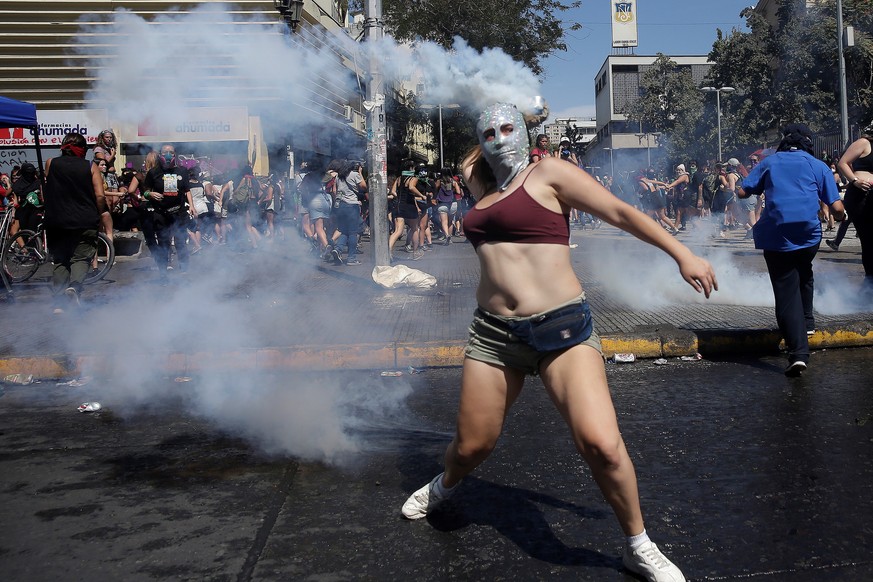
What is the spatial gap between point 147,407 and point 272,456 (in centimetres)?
158

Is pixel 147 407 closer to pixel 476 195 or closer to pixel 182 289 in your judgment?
pixel 476 195

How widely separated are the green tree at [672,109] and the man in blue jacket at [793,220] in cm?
5005

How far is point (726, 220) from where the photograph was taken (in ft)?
63.5

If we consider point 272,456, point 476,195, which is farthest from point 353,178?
point 476,195

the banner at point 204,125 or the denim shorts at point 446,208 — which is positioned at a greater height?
the banner at point 204,125

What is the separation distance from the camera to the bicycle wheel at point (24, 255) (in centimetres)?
1166

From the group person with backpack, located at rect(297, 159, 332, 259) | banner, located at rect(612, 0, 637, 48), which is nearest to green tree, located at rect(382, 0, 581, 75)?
person with backpack, located at rect(297, 159, 332, 259)

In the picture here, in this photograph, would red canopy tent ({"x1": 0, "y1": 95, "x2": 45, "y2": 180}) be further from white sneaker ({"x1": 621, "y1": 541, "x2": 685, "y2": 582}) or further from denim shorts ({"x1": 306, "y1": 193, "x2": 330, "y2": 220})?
white sneaker ({"x1": 621, "y1": 541, "x2": 685, "y2": 582})

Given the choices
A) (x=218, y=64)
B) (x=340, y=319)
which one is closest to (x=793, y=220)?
(x=340, y=319)

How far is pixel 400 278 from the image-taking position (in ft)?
32.8

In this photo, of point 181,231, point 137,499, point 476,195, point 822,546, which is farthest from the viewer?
point 181,231

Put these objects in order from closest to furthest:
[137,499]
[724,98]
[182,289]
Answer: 1. [137,499]
2. [182,289]
3. [724,98]

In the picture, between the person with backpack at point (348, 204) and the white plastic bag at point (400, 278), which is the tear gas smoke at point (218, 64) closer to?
the person with backpack at point (348, 204)

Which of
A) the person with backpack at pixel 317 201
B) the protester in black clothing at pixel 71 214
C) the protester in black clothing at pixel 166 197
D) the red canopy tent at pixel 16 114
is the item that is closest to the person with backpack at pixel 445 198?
the person with backpack at pixel 317 201
